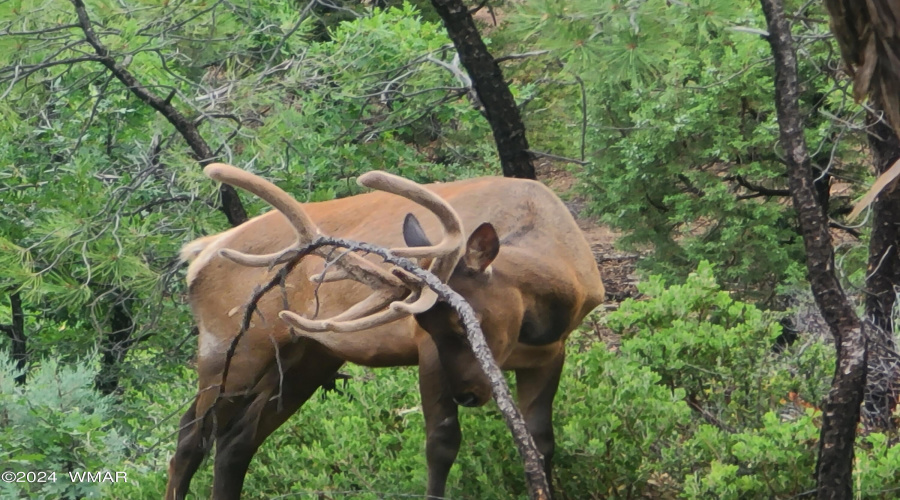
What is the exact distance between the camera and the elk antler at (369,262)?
406 cm

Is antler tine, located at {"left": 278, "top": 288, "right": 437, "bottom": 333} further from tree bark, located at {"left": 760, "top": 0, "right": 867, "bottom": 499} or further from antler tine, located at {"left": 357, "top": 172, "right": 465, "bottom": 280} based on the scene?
tree bark, located at {"left": 760, "top": 0, "right": 867, "bottom": 499}

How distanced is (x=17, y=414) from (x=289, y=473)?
2.31 metres

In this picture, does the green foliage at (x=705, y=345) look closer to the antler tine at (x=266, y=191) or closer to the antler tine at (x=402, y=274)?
the antler tine at (x=402, y=274)

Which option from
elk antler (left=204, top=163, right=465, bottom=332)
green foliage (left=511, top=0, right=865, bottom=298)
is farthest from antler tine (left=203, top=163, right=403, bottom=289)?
green foliage (left=511, top=0, right=865, bottom=298)

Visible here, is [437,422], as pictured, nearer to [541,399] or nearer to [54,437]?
[541,399]

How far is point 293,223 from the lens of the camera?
4.46 metres

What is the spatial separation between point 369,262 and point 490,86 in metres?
4.08

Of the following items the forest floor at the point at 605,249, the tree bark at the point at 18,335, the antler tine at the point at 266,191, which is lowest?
the forest floor at the point at 605,249

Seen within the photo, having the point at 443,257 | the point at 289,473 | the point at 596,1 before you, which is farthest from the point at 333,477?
the point at 596,1

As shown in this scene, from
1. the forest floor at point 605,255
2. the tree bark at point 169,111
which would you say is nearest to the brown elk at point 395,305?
the tree bark at point 169,111

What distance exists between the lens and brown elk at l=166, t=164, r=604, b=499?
181 inches

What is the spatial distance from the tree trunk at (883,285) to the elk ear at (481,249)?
2462 millimetres

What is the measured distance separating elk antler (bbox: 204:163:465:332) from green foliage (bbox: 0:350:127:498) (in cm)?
308

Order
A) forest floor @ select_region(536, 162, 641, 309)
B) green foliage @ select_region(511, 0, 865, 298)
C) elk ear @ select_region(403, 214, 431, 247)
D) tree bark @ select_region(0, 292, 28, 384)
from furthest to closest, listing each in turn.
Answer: forest floor @ select_region(536, 162, 641, 309), green foliage @ select_region(511, 0, 865, 298), tree bark @ select_region(0, 292, 28, 384), elk ear @ select_region(403, 214, 431, 247)
